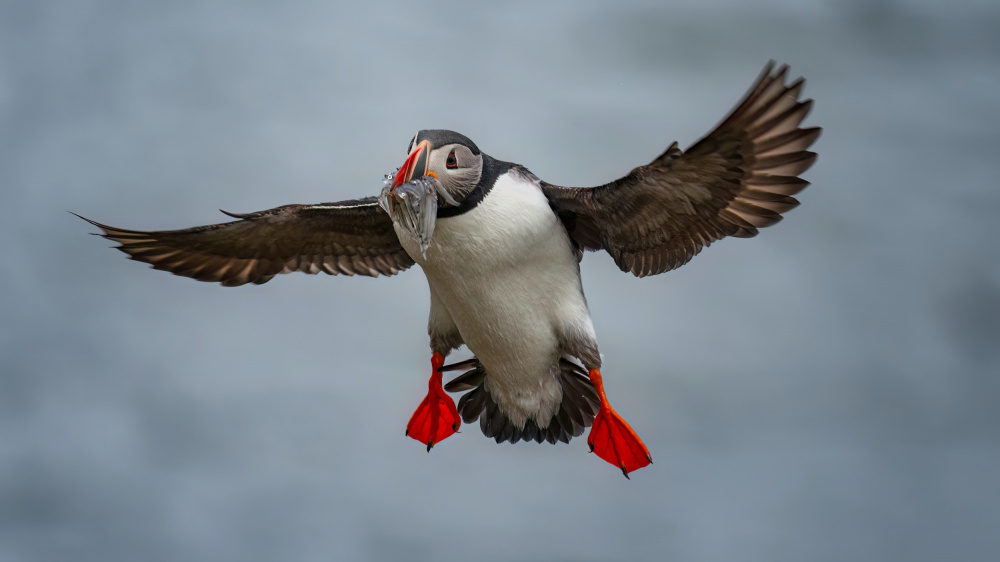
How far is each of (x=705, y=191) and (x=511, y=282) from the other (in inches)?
47.6

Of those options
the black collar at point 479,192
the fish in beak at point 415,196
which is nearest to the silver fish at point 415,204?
the fish in beak at point 415,196

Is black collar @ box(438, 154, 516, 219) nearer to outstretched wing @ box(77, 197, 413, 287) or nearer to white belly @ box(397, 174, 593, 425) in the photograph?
white belly @ box(397, 174, 593, 425)

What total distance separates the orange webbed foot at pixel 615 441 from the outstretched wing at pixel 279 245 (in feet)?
5.86

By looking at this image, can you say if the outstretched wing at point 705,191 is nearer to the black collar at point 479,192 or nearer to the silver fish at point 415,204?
the black collar at point 479,192

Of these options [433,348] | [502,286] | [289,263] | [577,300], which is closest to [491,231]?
[502,286]

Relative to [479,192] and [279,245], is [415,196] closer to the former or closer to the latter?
[479,192]

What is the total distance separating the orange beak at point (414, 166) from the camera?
5.90 m

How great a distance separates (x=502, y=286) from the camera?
6.62 meters

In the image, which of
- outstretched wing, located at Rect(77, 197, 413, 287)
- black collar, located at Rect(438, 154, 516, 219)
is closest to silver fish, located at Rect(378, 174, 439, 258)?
black collar, located at Rect(438, 154, 516, 219)

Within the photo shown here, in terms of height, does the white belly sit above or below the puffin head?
below

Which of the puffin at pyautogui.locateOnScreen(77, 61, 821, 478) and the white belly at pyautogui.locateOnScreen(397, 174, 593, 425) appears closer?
the puffin at pyautogui.locateOnScreen(77, 61, 821, 478)

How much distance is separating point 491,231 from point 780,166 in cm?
159

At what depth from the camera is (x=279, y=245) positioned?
305 inches

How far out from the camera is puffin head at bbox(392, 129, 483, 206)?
604cm
